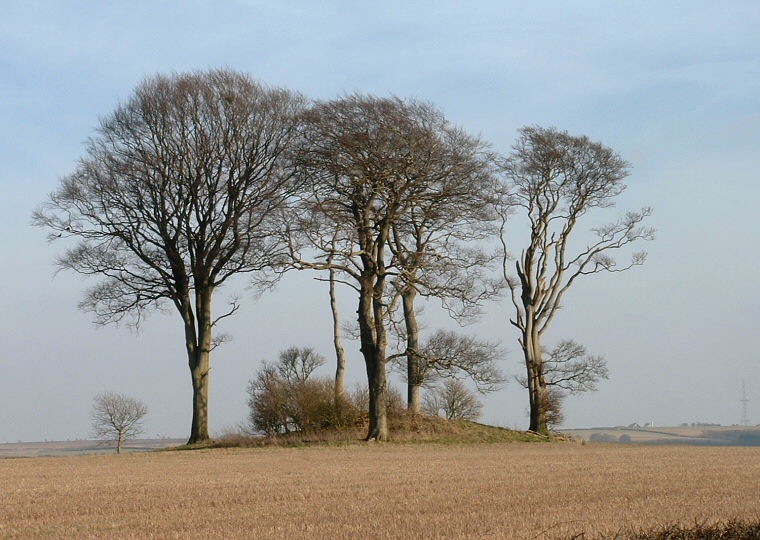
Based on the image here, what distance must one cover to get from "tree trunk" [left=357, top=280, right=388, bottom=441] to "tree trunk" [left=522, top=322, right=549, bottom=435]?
7373 millimetres

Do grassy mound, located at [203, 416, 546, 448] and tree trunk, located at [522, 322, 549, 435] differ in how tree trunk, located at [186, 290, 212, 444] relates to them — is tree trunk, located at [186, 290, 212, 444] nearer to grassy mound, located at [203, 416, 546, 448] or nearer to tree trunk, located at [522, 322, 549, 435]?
grassy mound, located at [203, 416, 546, 448]

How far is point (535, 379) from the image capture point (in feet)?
115

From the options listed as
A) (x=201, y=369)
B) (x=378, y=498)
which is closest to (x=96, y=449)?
(x=201, y=369)

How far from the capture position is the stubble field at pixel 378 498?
10039 millimetres

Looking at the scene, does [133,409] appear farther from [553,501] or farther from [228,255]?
[553,501]

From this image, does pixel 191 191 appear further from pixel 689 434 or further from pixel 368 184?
pixel 689 434

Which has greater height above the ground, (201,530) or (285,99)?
(285,99)

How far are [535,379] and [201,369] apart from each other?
1231 centimetres

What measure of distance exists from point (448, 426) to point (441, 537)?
2305 centimetres

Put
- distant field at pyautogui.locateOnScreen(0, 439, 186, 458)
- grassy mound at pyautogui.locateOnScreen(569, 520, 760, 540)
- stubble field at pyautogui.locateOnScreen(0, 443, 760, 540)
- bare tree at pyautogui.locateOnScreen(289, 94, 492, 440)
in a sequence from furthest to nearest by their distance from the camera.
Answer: distant field at pyautogui.locateOnScreen(0, 439, 186, 458)
bare tree at pyautogui.locateOnScreen(289, 94, 492, 440)
stubble field at pyautogui.locateOnScreen(0, 443, 760, 540)
grassy mound at pyautogui.locateOnScreen(569, 520, 760, 540)

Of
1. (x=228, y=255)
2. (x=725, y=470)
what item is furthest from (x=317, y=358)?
(x=725, y=470)

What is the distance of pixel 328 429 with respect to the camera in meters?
31.9

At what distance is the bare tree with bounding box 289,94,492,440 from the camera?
28.3 meters

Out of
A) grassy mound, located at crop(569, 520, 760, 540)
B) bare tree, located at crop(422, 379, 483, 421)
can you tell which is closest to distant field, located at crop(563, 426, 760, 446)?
bare tree, located at crop(422, 379, 483, 421)
